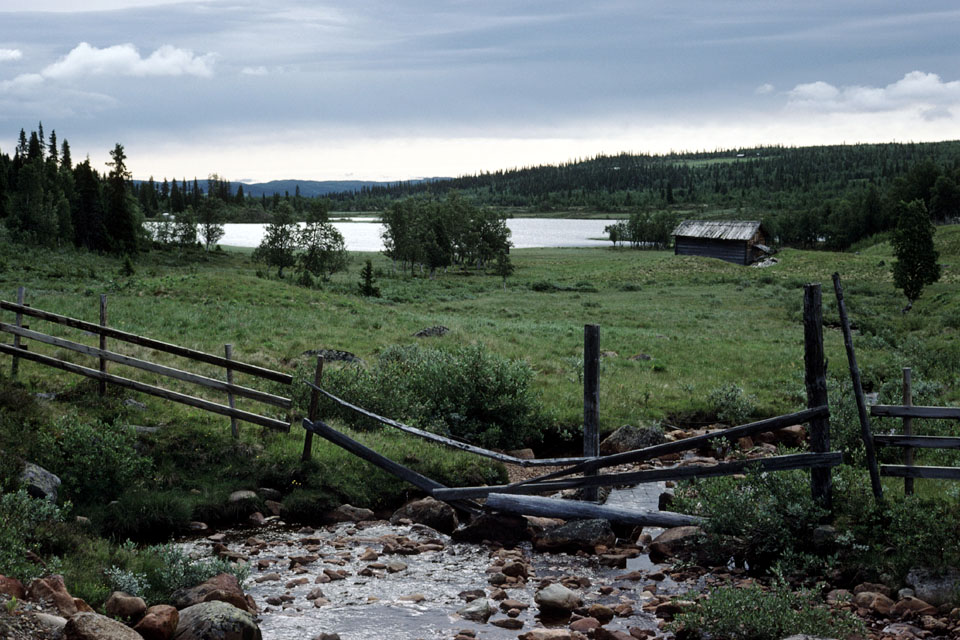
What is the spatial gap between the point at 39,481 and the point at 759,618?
1021 cm

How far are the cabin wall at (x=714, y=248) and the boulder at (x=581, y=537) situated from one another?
85.2 metres

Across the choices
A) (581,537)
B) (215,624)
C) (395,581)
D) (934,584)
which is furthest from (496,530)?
(934,584)

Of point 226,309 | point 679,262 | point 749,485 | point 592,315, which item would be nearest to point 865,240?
point 679,262

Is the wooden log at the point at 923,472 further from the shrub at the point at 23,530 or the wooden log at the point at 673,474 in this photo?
the shrub at the point at 23,530

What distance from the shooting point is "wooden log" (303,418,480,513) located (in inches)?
497

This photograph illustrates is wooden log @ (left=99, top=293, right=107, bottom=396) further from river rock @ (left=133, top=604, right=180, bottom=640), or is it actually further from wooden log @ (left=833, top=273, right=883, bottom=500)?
wooden log @ (left=833, top=273, right=883, bottom=500)

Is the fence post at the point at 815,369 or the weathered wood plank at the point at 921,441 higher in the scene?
the fence post at the point at 815,369

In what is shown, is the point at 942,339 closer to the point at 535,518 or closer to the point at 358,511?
the point at 535,518

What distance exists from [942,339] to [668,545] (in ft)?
80.8

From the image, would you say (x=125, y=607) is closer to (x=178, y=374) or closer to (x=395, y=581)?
(x=395, y=581)

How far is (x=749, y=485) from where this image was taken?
35.1 ft

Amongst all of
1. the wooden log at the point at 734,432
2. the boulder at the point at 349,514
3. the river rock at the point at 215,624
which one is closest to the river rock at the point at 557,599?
the wooden log at the point at 734,432

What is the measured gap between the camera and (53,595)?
738cm

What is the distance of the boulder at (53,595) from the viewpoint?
23.9 feet
